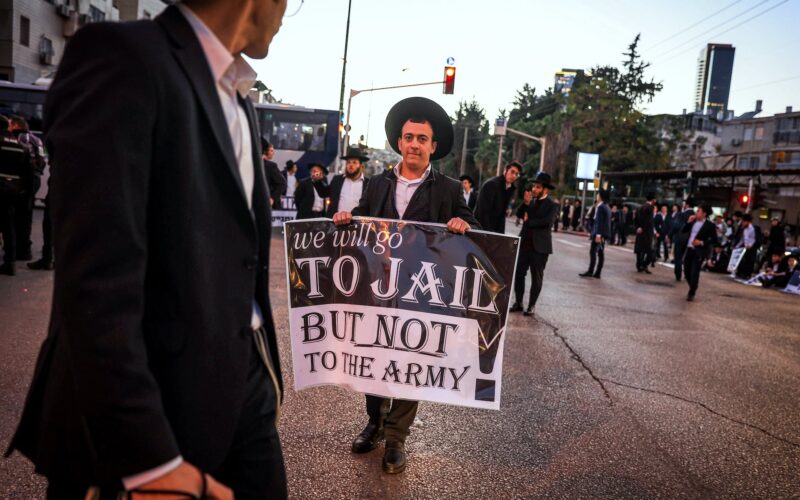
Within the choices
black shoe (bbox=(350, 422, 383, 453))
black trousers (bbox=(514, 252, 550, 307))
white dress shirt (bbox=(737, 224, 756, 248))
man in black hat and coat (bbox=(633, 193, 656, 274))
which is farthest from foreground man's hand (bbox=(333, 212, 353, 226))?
white dress shirt (bbox=(737, 224, 756, 248))

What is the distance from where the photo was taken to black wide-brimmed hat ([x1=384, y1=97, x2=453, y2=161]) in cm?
399

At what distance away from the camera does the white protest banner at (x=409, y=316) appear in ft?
11.9

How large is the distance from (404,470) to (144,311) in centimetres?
261

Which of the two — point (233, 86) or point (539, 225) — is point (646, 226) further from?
point (233, 86)

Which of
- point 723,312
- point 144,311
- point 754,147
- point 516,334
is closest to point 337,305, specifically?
point 144,311

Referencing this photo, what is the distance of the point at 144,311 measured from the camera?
133 cm

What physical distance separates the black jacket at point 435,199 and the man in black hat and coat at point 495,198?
16.4 ft

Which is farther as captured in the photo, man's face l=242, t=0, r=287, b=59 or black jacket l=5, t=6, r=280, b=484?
man's face l=242, t=0, r=287, b=59

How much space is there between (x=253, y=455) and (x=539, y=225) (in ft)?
27.4

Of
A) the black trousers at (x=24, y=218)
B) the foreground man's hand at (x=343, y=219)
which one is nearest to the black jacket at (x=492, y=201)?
the foreground man's hand at (x=343, y=219)

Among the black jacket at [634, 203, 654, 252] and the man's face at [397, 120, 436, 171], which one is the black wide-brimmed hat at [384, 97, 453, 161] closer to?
the man's face at [397, 120, 436, 171]

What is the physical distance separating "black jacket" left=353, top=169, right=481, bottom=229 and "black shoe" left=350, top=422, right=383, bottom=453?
4.39 ft

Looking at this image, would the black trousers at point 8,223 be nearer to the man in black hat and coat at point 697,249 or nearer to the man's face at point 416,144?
the man's face at point 416,144

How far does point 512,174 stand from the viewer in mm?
9133
